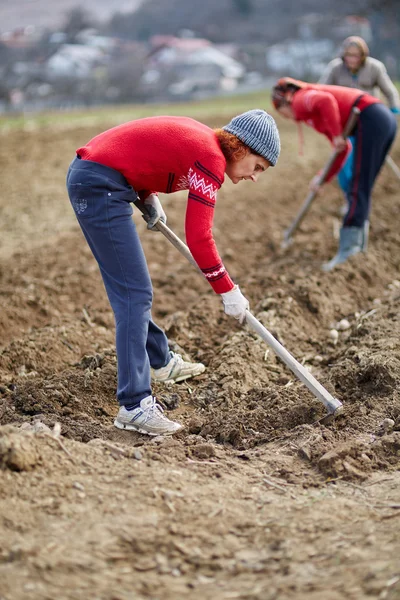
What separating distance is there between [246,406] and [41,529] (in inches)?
69.3

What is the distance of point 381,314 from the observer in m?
5.58

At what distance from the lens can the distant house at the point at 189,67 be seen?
A: 41.0 metres

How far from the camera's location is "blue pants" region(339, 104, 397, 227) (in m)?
6.67

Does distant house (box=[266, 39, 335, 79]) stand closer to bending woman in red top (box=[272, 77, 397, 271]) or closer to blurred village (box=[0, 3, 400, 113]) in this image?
blurred village (box=[0, 3, 400, 113])

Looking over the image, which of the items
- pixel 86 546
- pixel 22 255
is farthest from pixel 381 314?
pixel 22 255

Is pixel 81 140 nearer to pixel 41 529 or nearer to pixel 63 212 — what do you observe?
pixel 63 212

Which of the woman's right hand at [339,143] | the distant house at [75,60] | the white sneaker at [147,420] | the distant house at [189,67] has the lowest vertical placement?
the distant house at [189,67]

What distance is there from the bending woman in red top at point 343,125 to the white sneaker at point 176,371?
7.75ft

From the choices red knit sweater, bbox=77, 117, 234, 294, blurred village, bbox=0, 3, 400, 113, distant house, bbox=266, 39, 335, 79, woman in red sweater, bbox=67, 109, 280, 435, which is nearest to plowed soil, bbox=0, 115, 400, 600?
woman in red sweater, bbox=67, 109, 280, 435

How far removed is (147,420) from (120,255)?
0.89 meters

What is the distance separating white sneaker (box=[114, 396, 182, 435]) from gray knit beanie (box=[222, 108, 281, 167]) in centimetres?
144

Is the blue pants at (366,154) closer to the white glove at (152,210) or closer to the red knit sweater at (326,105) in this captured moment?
the red knit sweater at (326,105)

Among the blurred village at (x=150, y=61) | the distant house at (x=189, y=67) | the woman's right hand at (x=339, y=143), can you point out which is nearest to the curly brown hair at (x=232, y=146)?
the woman's right hand at (x=339, y=143)

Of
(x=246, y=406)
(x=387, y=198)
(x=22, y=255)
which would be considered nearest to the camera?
(x=246, y=406)
